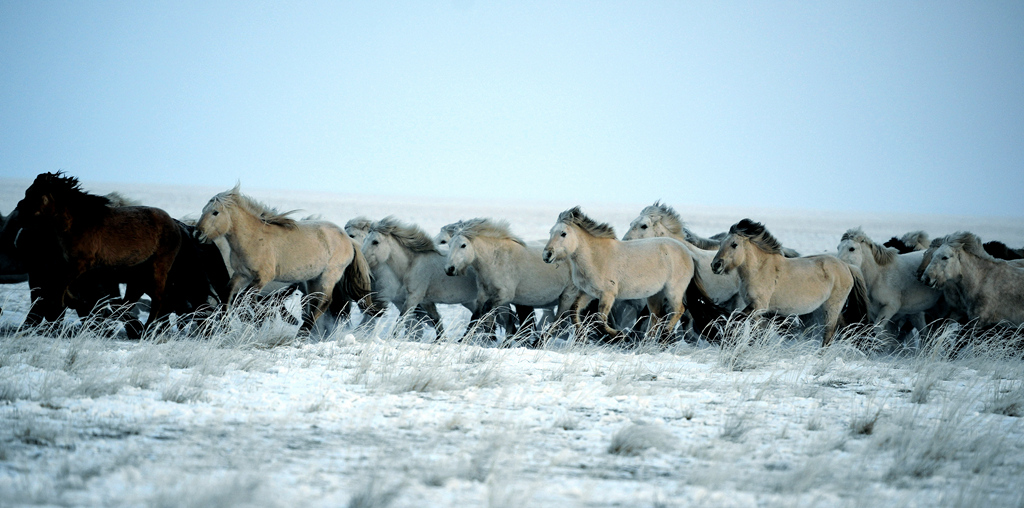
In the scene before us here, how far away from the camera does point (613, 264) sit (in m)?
8.18

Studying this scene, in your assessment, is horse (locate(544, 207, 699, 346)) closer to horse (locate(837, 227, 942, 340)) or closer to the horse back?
horse (locate(837, 227, 942, 340))

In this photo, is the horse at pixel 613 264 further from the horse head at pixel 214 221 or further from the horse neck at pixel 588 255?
the horse head at pixel 214 221

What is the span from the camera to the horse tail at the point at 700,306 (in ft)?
28.6

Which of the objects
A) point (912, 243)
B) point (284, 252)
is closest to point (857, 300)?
point (912, 243)

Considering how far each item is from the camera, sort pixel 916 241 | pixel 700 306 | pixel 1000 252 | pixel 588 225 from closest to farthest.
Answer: pixel 588 225
pixel 700 306
pixel 1000 252
pixel 916 241

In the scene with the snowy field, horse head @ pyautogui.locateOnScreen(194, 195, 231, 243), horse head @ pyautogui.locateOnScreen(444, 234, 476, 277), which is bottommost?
the snowy field

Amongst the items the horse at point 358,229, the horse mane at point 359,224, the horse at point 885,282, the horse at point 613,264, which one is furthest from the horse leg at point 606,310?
the horse mane at point 359,224

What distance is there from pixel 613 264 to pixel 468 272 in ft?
7.14

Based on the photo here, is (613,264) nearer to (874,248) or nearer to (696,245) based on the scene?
(696,245)

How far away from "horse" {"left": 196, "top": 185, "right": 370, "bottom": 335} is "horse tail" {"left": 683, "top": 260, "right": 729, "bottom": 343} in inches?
147

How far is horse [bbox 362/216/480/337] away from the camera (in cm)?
930

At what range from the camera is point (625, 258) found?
8.25 m

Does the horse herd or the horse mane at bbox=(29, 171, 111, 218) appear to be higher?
the horse mane at bbox=(29, 171, 111, 218)

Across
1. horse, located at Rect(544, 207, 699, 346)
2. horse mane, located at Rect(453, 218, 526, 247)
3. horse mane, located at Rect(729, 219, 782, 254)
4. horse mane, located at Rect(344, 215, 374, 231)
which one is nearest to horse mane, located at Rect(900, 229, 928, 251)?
horse mane, located at Rect(729, 219, 782, 254)
